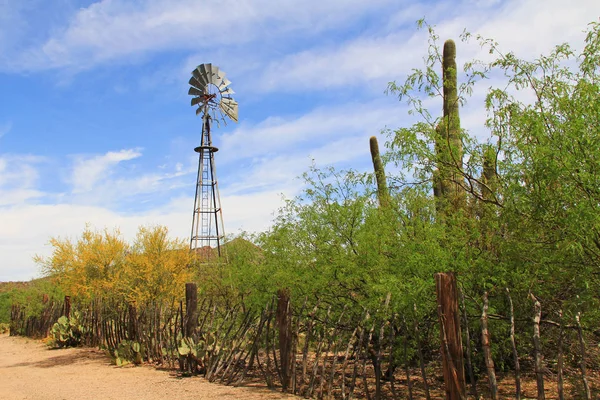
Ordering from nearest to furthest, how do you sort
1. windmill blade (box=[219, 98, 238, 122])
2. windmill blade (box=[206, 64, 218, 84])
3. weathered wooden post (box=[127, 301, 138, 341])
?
1. weathered wooden post (box=[127, 301, 138, 341])
2. windmill blade (box=[206, 64, 218, 84])
3. windmill blade (box=[219, 98, 238, 122])

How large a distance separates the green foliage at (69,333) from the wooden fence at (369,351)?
4383 mm

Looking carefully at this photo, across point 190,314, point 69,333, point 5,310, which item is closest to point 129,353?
point 190,314

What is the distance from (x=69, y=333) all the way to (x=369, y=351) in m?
11.7

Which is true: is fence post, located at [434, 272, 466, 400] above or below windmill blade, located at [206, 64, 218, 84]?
below

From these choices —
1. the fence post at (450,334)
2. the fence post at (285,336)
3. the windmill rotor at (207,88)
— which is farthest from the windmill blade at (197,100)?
the fence post at (450,334)

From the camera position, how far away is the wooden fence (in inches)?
208

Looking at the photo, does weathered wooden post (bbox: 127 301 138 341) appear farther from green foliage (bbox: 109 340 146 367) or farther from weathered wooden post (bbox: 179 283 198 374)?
weathered wooden post (bbox: 179 283 198 374)

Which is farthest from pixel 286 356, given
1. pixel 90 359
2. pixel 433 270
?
pixel 90 359

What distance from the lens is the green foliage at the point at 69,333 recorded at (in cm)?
1612

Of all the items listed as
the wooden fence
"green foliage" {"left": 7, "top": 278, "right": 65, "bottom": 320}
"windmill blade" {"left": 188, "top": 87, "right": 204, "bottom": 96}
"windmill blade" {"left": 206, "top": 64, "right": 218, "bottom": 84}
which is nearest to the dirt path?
the wooden fence

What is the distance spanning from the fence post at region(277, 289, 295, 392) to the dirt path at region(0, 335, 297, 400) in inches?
12.0

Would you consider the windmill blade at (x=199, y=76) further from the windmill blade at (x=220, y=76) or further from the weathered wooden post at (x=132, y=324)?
the weathered wooden post at (x=132, y=324)

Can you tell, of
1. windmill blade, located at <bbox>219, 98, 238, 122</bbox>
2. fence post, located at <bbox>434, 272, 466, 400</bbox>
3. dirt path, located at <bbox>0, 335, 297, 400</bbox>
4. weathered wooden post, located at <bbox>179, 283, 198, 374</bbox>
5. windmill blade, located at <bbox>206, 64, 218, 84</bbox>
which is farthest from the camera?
windmill blade, located at <bbox>219, 98, 238, 122</bbox>

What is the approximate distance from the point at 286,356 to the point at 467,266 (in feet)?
11.2
